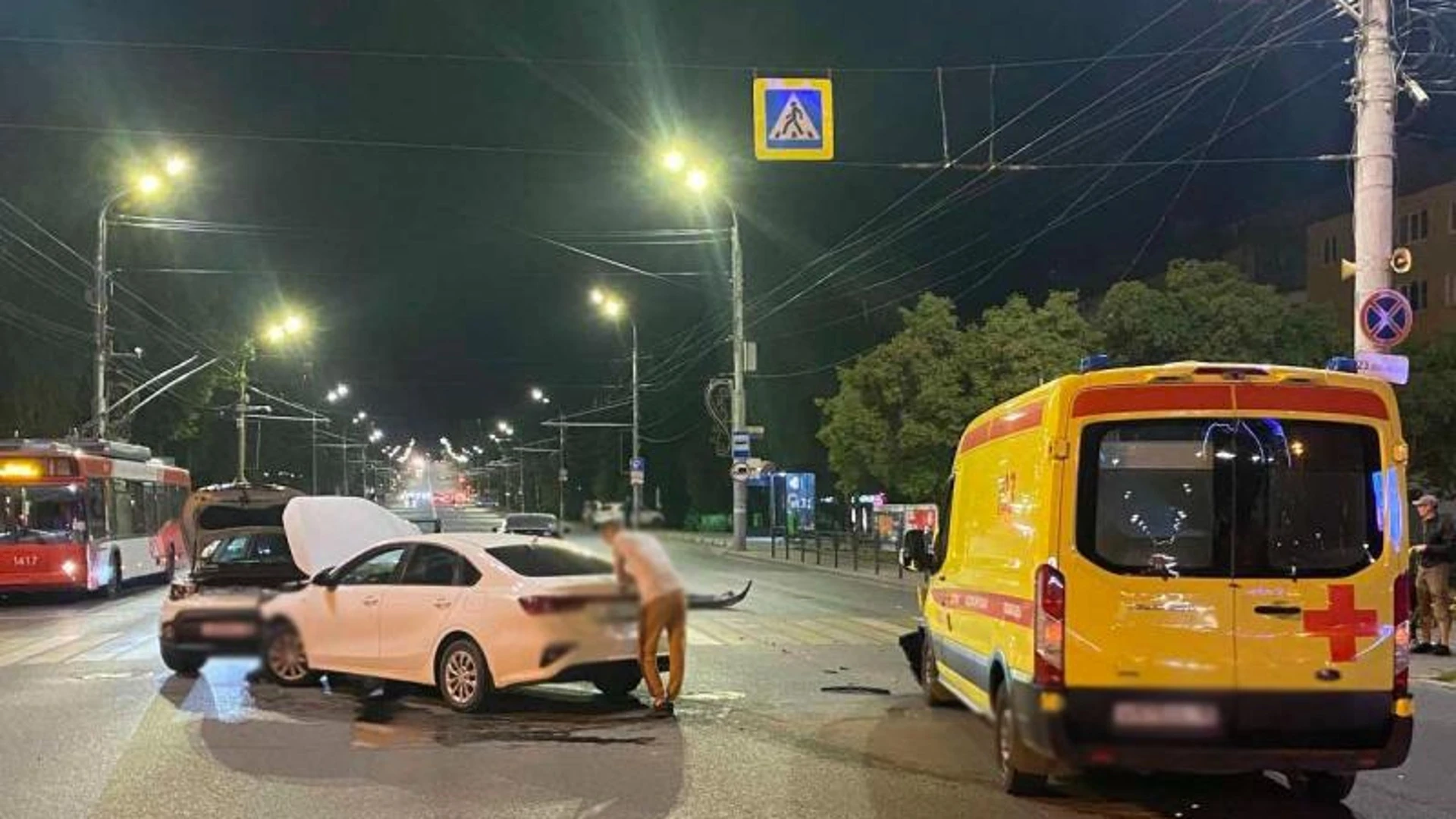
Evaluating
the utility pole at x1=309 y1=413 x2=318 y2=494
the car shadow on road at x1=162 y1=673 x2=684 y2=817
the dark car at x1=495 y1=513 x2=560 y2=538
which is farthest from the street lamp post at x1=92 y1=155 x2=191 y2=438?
the dark car at x1=495 y1=513 x2=560 y2=538

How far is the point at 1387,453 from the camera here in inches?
267

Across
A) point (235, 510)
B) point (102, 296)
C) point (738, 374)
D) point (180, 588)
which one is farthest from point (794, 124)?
point (102, 296)

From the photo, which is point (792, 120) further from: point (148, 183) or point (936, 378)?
point (148, 183)

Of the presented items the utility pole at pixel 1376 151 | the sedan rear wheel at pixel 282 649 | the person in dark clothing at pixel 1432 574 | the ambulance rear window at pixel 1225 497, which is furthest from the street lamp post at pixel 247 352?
the sedan rear wheel at pixel 282 649

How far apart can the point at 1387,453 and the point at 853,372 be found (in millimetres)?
32196

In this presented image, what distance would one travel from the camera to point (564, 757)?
9.22m

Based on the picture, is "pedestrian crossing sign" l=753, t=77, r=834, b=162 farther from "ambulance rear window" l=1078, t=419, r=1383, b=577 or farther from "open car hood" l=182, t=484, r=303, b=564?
"ambulance rear window" l=1078, t=419, r=1383, b=577

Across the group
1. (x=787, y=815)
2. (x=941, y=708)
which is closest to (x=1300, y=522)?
(x=787, y=815)

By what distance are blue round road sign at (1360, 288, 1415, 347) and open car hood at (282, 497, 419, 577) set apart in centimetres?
1263

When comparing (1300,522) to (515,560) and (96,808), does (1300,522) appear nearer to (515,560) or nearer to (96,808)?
(515,560)

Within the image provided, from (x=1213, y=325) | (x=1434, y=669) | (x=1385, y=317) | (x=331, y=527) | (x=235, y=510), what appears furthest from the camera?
(x=1213, y=325)

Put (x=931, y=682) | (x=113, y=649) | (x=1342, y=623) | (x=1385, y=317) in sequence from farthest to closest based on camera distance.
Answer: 1. (x=113, y=649)
2. (x=1385, y=317)
3. (x=931, y=682)
4. (x=1342, y=623)

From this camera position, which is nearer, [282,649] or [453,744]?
[282,649]

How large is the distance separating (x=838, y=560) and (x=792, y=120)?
907 inches
